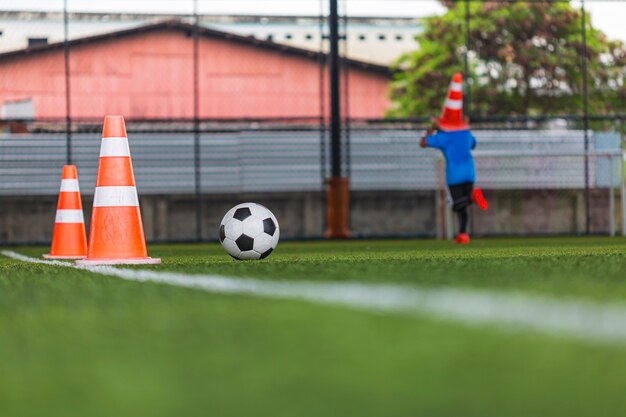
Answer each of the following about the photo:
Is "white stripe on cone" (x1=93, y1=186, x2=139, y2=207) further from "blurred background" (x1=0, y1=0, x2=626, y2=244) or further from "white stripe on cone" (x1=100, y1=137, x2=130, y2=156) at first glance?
"blurred background" (x1=0, y1=0, x2=626, y2=244)

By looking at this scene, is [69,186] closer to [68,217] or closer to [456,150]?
[68,217]

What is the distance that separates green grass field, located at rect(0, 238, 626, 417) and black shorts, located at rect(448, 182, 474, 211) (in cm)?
777

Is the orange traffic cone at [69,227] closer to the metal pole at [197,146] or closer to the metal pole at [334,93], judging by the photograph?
the metal pole at [334,93]

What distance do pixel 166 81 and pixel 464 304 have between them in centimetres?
1857

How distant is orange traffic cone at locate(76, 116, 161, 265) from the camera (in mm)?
6359

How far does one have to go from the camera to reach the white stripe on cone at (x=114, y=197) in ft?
21.2

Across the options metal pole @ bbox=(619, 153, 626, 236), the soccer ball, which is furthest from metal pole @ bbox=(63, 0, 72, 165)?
the soccer ball

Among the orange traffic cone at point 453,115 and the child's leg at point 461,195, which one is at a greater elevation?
the orange traffic cone at point 453,115

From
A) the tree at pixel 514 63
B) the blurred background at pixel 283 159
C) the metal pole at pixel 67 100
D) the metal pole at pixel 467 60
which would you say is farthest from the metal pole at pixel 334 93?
the tree at pixel 514 63

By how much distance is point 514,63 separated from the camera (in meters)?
36.1

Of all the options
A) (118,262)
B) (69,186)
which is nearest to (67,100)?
(69,186)

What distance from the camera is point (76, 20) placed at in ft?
51.5

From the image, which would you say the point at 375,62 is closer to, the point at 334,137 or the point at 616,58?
the point at 616,58

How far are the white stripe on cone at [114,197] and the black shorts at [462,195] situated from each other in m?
5.13
